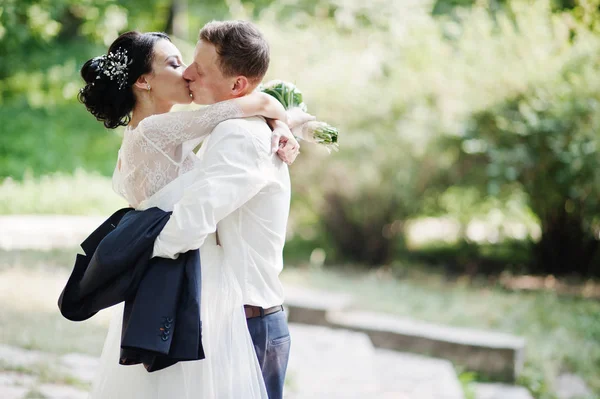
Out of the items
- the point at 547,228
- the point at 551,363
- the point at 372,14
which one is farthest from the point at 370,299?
the point at 372,14

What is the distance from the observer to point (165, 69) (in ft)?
8.07

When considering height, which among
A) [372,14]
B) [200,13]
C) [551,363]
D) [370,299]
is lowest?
[551,363]

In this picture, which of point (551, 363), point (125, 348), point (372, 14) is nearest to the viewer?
point (125, 348)

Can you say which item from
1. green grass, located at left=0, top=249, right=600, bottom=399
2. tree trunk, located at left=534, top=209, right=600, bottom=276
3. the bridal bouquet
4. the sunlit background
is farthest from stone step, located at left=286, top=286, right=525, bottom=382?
the bridal bouquet

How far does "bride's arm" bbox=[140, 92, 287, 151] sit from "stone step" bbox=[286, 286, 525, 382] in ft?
14.9

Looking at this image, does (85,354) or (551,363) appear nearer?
(85,354)

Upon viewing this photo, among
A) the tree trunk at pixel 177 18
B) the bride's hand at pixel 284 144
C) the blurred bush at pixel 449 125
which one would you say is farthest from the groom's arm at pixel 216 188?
the tree trunk at pixel 177 18

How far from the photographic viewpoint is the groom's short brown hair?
7.47ft

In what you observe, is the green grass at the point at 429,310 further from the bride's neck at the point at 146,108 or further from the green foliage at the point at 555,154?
the bride's neck at the point at 146,108

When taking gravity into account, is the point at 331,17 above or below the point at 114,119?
above

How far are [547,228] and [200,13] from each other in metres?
10.1

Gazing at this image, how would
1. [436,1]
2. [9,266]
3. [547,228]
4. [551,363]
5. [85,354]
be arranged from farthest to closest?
[436,1] → [547,228] → [9,266] → [551,363] → [85,354]

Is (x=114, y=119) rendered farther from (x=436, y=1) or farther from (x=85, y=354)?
(x=436, y=1)

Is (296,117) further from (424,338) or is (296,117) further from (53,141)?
(53,141)
